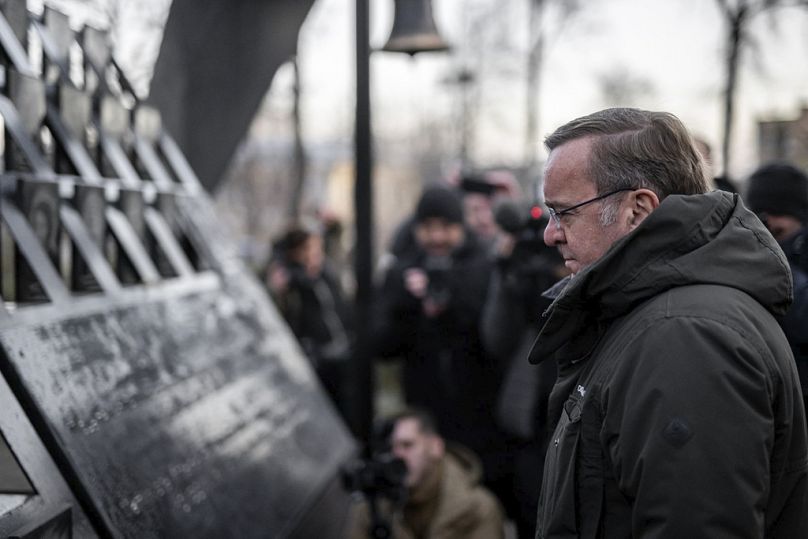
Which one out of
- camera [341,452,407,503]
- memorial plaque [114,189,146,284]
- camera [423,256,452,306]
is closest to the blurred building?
camera [423,256,452,306]

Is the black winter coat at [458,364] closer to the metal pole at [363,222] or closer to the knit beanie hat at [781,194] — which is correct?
the metal pole at [363,222]

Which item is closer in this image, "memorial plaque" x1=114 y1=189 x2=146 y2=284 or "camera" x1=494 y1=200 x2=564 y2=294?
"memorial plaque" x1=114 y1=189 x2=146 y2=284

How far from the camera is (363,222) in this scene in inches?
175

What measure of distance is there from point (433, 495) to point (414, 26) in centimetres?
262

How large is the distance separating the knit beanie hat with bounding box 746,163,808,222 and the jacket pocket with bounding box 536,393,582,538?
1961 mm

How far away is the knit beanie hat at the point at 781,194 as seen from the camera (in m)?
3.46

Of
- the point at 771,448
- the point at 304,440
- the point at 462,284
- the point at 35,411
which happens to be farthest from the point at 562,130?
the point at 462,284

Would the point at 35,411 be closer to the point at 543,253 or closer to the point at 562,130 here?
the point at 562,130

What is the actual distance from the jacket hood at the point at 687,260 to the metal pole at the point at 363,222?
8.51 feet

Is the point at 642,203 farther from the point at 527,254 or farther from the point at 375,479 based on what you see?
the point at 527,254

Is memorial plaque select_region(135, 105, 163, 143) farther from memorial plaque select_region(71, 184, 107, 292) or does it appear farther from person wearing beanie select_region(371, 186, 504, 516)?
person wearing beanie select_region(371, 186, 504, 516)

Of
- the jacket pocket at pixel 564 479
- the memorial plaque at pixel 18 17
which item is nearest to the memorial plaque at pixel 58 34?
the memorial plaque at pixel 18 17

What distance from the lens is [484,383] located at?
5129 mm

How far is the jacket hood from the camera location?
5.70 ft
